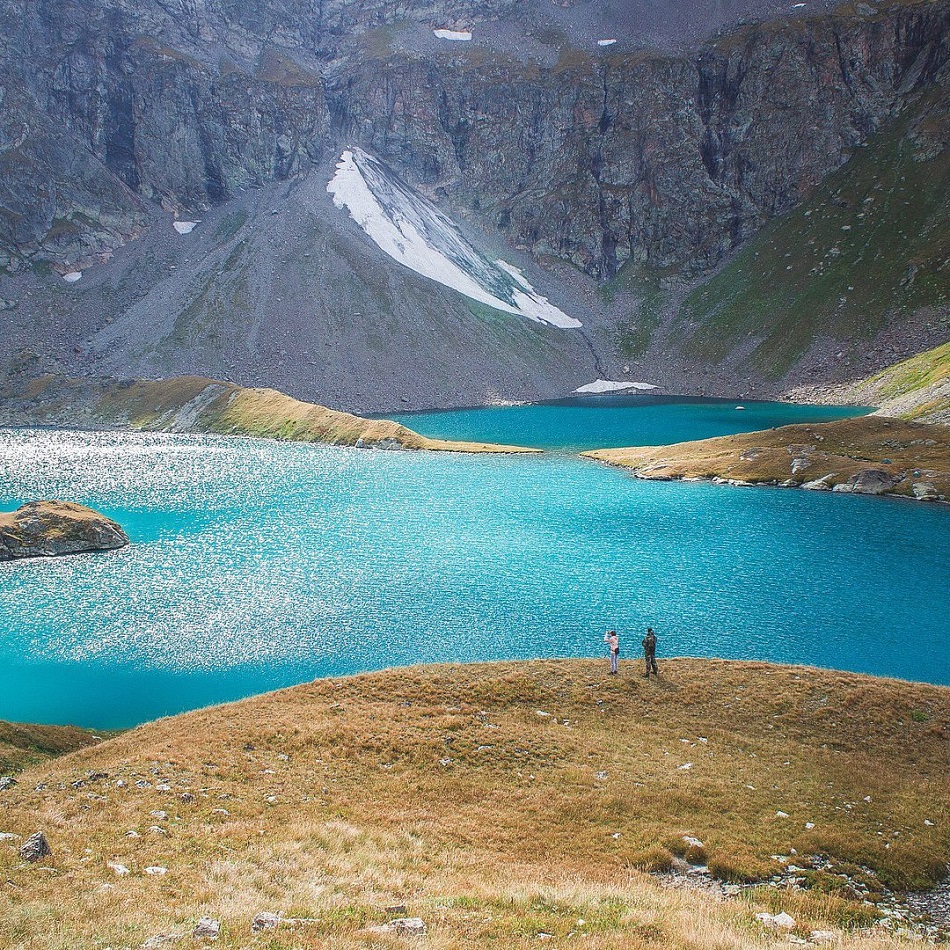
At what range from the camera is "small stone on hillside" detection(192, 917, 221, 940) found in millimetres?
11255

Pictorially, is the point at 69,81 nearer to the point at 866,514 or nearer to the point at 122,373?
the point at 122,373

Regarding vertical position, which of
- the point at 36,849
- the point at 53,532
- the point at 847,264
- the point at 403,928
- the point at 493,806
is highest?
the point at 847,264

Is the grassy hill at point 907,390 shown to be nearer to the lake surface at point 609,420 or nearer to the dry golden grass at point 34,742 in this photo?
the lake surface at point 609,420

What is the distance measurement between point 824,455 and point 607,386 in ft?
313

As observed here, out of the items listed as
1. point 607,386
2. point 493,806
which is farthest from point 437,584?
point 607,386

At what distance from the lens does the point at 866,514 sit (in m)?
64.3

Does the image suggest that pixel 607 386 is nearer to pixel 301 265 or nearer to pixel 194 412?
pixel 301 265

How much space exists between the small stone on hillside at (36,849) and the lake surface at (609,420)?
9478 cm

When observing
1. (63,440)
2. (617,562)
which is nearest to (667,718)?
(617,562)

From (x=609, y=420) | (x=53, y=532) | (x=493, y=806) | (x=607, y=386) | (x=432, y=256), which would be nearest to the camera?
(x=493, y=806)

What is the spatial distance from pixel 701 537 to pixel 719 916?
1848 inches

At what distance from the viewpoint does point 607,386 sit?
172750 millimetres

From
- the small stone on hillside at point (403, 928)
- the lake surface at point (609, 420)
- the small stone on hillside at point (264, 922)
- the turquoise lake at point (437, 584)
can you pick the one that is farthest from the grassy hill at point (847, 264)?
the small stone on hillside at point (264, 922)

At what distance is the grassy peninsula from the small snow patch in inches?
2539
